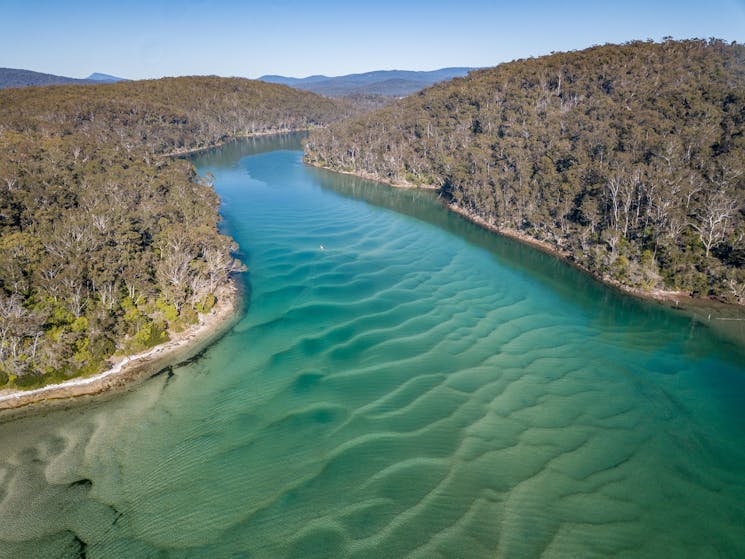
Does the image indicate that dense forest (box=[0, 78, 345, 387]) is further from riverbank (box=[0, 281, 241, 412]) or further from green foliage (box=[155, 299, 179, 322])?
riverbank (box=[0, 281, 241, 412])

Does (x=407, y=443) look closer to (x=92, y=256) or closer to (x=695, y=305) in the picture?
(x=92, y=256)

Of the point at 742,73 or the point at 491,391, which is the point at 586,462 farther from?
the point at 742,73

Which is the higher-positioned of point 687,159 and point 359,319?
point 687,159

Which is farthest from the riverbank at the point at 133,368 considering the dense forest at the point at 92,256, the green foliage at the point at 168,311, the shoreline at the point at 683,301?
the shoreline at the point at 683,301

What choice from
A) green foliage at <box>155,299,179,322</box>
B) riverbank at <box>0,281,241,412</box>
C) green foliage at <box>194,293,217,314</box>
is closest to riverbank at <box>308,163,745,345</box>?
riverbank at <box>0,281,241,412</box>

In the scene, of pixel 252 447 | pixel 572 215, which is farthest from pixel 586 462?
pixel 572 215

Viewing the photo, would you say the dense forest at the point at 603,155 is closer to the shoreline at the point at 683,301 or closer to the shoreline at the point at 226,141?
the shoreline at the point at 683,301
